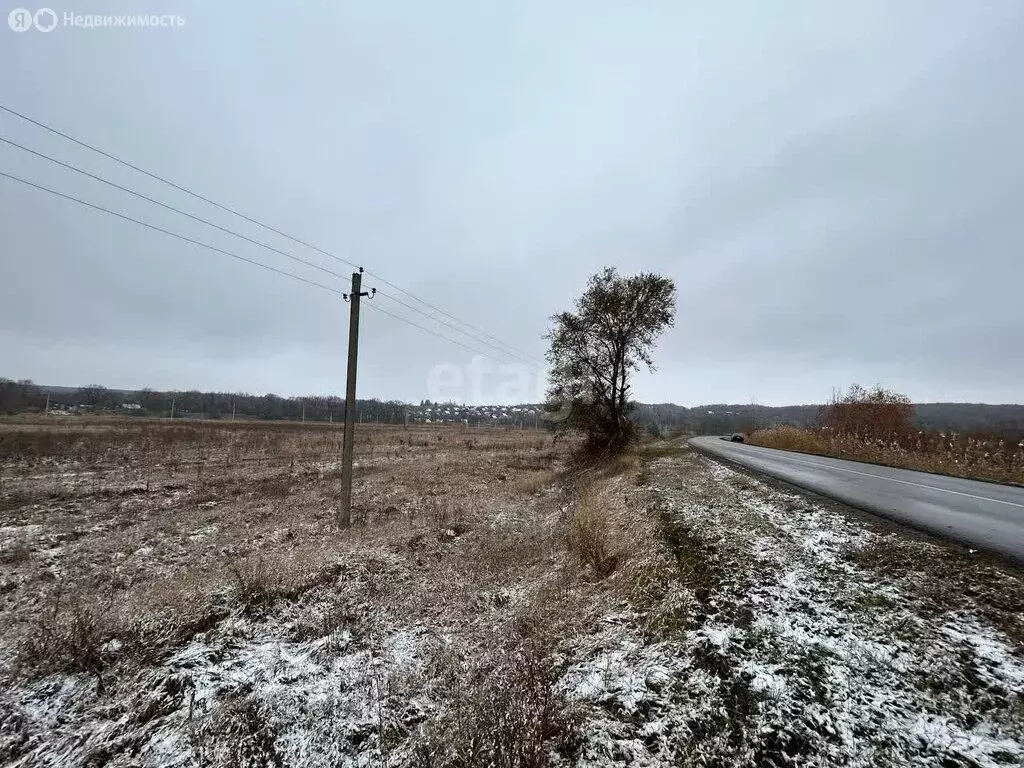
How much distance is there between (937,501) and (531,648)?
10141 millimetres

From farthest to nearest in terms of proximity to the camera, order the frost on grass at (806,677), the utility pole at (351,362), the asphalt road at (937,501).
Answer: the utility pole at (351,362) < the asphalt road at (937,501) < the frost on grass at (806,677)

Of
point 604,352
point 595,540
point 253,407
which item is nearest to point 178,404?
point 253,407

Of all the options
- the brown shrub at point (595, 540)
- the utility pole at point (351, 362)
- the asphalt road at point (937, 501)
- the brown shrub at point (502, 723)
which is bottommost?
the brown shrub at point (502, 723)

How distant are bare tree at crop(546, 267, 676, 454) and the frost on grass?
2303 centimetres

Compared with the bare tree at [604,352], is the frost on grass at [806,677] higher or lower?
lower

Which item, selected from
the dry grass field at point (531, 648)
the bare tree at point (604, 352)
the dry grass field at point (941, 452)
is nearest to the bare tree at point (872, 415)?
the dry grass field at point (941, 452)

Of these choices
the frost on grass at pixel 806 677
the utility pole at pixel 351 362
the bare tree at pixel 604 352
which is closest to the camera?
the frost on grass at pixel 806 677

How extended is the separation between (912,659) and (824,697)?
97cm

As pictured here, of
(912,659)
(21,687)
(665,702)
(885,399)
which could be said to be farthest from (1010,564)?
(885,399)

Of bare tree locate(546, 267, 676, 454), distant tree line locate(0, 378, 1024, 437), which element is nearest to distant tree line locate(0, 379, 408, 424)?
distant tree line locate(0, 378, 1024, 437)

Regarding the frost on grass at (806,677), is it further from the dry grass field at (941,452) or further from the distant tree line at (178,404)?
the distant tree line at (178,404)

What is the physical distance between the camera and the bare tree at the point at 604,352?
28.0m

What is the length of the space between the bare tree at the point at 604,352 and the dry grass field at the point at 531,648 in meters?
19.5

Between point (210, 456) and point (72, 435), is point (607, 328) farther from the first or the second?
point (72, 435)
